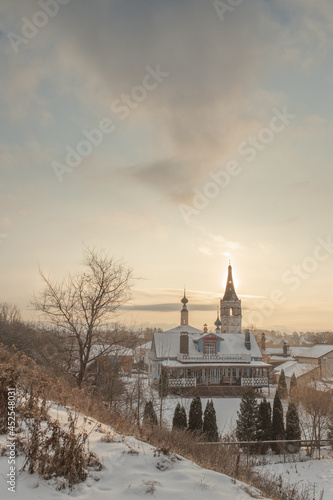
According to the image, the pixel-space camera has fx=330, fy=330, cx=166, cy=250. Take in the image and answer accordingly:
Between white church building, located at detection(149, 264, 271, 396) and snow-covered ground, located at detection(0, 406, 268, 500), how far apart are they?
25800mm

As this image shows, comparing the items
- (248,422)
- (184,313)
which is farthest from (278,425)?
(184,313)

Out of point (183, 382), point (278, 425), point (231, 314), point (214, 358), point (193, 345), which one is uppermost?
point (231, 314)

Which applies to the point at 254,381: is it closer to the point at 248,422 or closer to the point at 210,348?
the point at 210,348

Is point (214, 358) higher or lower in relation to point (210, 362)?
higher

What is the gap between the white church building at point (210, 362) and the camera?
106ft

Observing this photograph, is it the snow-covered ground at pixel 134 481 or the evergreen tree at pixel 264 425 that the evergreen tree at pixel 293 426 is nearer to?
the evergreen tree at pixel 264 425

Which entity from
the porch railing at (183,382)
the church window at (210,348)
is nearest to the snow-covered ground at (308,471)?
the porch railing at (183,382)

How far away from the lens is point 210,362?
34625mm

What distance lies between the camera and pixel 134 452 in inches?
217

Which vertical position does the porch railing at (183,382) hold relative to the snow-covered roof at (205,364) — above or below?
below

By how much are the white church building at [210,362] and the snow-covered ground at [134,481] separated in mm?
25800

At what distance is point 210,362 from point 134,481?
31.6 m

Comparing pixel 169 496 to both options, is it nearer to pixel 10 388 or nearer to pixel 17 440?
pixel 17 440

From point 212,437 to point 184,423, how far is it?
1.86 m
